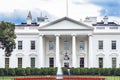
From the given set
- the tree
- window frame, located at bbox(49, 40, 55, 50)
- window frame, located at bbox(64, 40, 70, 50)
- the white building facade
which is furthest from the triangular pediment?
the tree

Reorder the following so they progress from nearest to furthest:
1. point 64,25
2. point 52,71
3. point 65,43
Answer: point 52,71 < point 64,25 < point 65,43

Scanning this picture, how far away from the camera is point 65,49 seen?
281ft

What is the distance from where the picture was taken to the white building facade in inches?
3292

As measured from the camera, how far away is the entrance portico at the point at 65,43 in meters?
82.2

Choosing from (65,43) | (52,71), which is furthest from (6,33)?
(65,43)

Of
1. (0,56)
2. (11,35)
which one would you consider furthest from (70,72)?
(0,56)

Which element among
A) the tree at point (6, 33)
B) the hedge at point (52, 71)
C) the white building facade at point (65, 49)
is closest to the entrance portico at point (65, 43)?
the white building facade at point (65, 49)

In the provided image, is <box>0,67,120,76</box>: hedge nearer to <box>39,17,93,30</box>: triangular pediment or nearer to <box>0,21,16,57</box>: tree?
<box>0,21,16,57</box>: tree

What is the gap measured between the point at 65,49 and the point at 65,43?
105 cm

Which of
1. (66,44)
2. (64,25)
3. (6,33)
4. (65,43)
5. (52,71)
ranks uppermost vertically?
(64,25)

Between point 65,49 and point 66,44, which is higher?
point 66,44

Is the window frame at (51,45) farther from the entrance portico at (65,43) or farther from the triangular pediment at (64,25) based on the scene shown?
the triangular pediment at (64,25)

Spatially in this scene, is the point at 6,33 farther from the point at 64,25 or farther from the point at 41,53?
the point at 64,25

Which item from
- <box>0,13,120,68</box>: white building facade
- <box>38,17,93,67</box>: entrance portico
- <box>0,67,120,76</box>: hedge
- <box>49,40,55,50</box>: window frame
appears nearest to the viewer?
<box>0,67,120,76</box>: hedge
